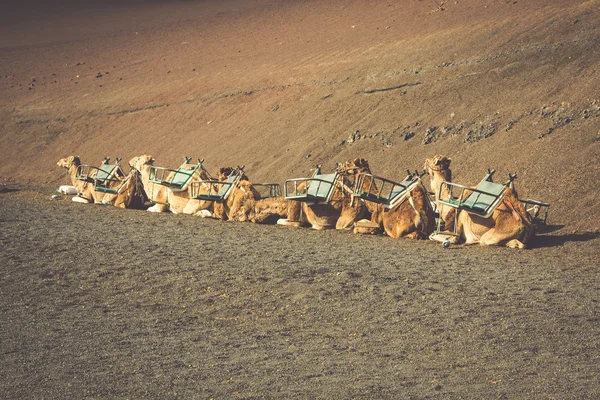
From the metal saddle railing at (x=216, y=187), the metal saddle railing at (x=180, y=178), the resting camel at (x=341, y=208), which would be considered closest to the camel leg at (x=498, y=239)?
the resting camel at (x=341, y=208)

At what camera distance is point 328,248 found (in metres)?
15.4

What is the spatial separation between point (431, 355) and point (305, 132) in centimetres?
2080

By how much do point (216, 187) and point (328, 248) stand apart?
5.92 metres

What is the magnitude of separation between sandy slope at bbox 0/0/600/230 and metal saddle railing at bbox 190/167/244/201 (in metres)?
5.33

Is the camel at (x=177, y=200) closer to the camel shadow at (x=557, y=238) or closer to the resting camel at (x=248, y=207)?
the resting camel at (x=248, y=207)

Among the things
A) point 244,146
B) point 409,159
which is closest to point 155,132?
point 244,146

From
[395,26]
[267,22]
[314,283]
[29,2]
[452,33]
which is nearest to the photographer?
[314,283]

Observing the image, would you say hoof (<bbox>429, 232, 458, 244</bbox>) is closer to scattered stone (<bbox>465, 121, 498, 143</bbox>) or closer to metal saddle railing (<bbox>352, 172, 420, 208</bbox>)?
metal saddle railing (<bbox>352, 172, 420, 208</bbox>)

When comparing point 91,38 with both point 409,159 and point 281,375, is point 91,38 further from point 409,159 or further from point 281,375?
point 281,375

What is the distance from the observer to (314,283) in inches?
497

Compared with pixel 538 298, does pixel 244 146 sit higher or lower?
higher

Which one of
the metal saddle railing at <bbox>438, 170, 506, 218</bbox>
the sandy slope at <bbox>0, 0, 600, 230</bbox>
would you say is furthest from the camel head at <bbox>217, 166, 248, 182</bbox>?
the metal saddle railing at <bbox>438, 170, 506, 218</bbox>

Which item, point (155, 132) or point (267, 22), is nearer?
point (155, 132)

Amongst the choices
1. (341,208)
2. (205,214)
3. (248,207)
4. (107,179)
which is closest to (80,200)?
(107,179)
